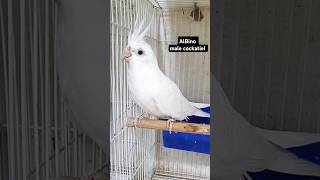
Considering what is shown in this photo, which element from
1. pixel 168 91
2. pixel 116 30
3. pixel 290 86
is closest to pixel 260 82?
pixel 290 86

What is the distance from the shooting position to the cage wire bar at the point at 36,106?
2.00 ft

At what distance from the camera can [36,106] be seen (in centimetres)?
62

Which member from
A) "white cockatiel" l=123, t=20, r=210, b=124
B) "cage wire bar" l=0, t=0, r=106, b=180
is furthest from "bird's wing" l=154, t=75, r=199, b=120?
"cage wire bar" l=0, t=0, r=106, b=180

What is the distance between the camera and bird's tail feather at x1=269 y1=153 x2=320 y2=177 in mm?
524

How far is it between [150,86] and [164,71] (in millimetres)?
55

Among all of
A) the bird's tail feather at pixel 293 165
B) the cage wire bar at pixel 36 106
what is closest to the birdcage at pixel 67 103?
the cage wire bar at pixel 36 106

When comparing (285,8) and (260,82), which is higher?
(285,8)

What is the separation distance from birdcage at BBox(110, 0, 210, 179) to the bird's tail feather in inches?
5.6

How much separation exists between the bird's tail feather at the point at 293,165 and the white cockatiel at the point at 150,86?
0.17 metres

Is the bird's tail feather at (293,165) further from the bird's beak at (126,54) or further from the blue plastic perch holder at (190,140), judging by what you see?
the bird's beak at (126,54)

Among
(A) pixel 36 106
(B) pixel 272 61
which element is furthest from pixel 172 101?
(A) pixel 36 106

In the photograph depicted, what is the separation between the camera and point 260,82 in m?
0.54

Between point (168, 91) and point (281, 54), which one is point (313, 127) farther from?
point (168, 91)

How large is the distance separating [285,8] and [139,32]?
288 millimetres
